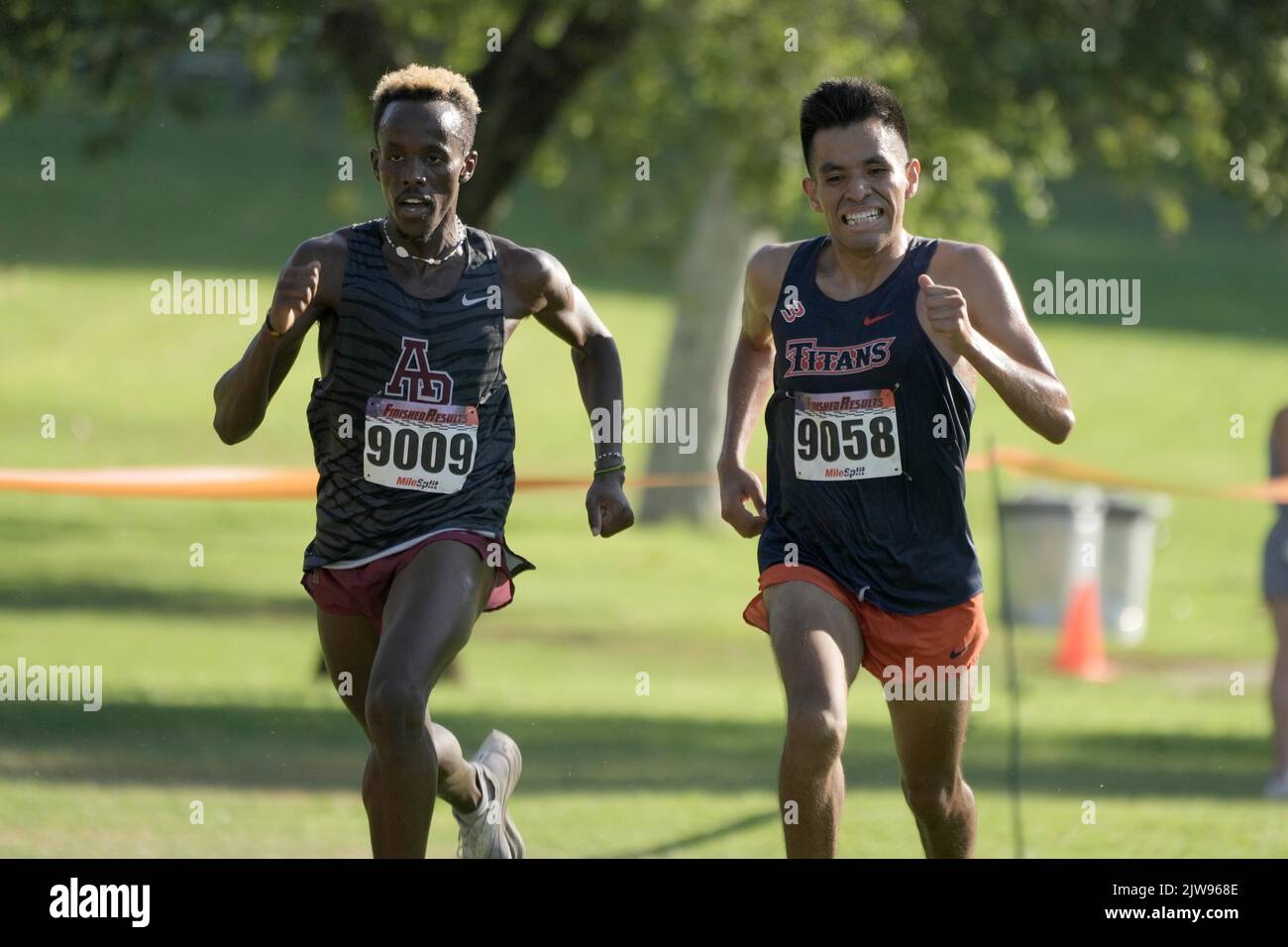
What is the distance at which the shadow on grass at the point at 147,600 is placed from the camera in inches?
606

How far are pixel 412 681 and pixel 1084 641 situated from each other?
972 centimetres

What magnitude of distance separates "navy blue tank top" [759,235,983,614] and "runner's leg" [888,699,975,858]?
0.29m

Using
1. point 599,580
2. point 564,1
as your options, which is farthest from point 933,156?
point 599,580

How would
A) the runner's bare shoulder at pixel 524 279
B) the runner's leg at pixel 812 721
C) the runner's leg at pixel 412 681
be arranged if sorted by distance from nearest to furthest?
1. the runner's leg at pixel 812 721
2. the runner's leg at pixel 412 681
3. the runner's bare shoulder at pixel 524 279

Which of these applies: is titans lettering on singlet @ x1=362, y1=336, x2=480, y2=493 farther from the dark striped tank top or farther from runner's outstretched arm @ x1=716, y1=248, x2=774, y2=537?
runner's outstretched arm @ x1=716, y1=248, x2=774, y2=537

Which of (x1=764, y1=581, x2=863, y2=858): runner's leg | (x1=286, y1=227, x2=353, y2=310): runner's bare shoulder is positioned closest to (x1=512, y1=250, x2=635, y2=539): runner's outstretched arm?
(x1=286, y1=227, x2=353, y2=310): runner's bare shoulder

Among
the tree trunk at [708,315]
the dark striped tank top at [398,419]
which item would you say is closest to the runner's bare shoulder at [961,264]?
the dark striped tank top at [398,419]

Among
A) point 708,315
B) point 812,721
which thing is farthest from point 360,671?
point 708,315

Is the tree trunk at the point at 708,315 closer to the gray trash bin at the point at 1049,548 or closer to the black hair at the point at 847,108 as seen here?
the gray trash bin at the point at 1049,548

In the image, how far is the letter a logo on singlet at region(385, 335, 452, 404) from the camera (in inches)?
224

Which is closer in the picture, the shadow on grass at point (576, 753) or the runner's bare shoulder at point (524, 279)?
the runner's bare shoulder at point (524, 279)
